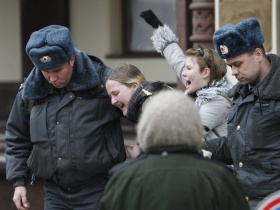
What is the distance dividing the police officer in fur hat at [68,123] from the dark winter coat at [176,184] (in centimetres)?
186

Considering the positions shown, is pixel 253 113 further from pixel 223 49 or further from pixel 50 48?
pixel 50 48

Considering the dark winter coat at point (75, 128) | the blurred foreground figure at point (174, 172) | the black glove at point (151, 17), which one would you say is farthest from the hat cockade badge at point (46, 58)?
the blurred foreground figure at point (174, 172)

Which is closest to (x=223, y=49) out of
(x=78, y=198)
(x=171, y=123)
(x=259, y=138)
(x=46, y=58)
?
(x=259, y=138)

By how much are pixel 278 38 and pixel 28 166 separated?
264cm

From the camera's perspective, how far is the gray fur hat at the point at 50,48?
6172 millimetres

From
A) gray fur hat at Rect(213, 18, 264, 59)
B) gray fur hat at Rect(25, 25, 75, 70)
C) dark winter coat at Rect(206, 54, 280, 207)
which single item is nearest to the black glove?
gray fur hat at Rect(25, 25, 75, 70)

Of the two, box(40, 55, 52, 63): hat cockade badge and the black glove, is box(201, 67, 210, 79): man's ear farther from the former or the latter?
the black glove

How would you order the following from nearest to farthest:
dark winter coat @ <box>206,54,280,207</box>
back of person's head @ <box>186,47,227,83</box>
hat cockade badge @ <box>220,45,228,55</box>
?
dark winter coat @ <box>206,54,280,207</box>, hat cockade badge @ <box>220,45,228,55</box>, back of person's head @ <box>186,47,227,83</box>

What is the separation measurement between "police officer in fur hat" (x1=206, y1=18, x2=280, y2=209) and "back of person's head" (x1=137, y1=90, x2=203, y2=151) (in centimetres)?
136

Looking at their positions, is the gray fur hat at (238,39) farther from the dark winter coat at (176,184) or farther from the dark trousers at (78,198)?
the dark winter coat at (176,184)

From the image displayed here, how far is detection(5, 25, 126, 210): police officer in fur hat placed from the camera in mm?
6273

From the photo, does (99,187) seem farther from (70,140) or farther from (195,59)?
(195,59)

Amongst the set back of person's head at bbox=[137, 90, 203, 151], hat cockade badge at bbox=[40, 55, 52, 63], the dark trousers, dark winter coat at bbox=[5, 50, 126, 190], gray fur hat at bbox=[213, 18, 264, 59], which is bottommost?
the dark trousers

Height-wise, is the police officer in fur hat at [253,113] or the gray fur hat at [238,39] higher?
the gray fur hat at [238,39]
